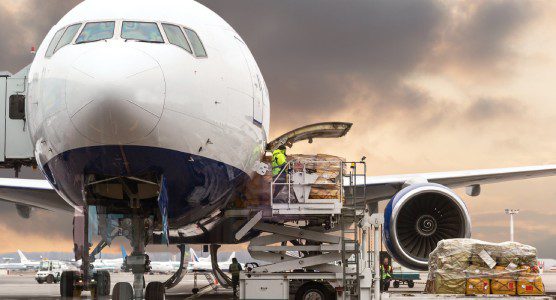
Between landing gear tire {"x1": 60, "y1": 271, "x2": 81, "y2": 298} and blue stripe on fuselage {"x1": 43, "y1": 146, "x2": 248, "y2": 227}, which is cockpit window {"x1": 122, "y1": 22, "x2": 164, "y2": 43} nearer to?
blue stripe on fuselage {"x1": 43, "y1": 146, "x2": 248, "y2": 227}

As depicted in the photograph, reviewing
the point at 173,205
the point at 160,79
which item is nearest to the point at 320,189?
the point at 173,205

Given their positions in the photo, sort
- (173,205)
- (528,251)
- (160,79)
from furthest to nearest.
A: (528,251) → (173,205) → (160,79)

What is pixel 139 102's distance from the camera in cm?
867

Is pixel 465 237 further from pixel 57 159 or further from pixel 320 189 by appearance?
pixel 57 159

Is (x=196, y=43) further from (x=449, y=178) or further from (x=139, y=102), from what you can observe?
(x=449, y=178)

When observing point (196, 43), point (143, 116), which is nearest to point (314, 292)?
point (196, 43)

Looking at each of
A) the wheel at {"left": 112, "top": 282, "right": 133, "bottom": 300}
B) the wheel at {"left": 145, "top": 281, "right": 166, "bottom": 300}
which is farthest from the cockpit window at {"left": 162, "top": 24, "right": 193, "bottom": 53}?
the wheel at {"left": 145, "top": 281, "right": 166, "bottom": 300}

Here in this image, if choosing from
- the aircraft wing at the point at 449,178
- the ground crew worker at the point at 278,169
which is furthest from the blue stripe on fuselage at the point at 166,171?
the aircraft wing at the point at 449,178

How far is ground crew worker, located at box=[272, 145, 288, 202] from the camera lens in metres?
12.0

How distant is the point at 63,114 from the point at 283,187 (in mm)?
4063

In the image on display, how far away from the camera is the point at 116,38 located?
938 centimetres

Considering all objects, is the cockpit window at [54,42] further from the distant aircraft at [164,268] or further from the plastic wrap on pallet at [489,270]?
the distant aircraft at [164,268]

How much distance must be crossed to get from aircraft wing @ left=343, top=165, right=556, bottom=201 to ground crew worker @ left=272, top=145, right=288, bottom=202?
298 centimetres

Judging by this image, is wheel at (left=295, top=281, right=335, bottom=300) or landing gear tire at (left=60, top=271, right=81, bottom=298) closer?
wheel at (left=295, top=281, right=335, bottom=300)
